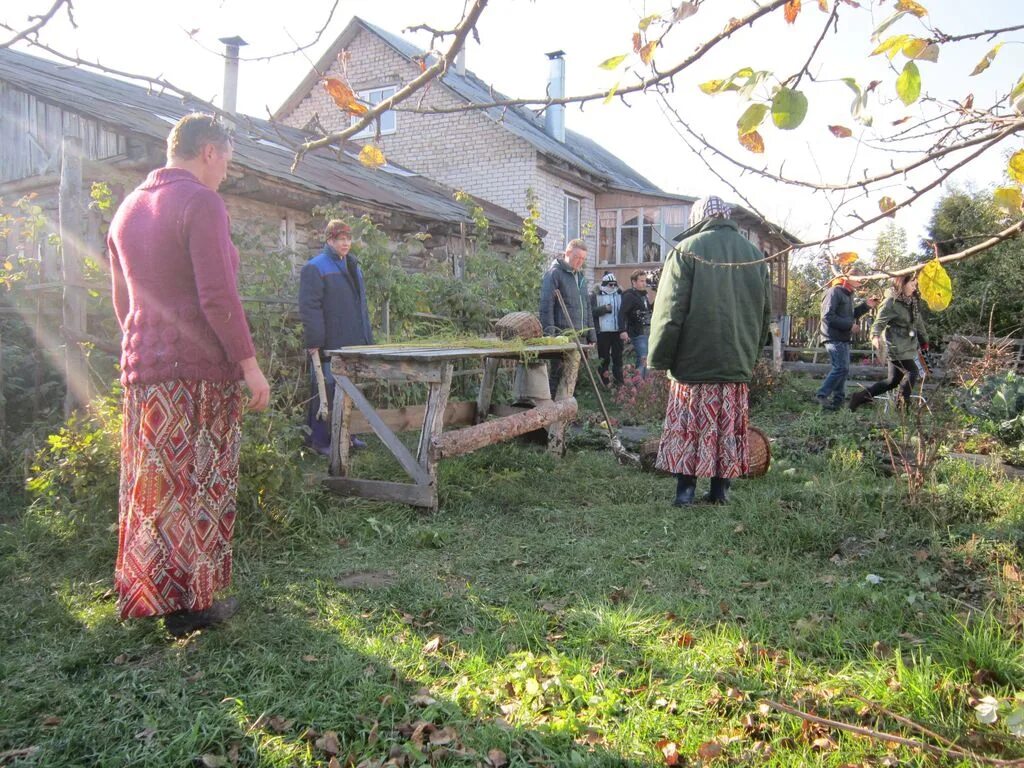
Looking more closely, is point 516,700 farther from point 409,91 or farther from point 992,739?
point 409,91

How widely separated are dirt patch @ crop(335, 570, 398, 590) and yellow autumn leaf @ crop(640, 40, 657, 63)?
8.14 ft

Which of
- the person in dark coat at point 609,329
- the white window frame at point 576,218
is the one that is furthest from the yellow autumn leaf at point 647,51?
the white window frame at point 576,218

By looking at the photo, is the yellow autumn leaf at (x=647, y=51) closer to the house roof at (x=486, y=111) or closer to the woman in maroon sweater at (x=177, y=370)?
the woman in maroon sweater at (x=177, y=370)

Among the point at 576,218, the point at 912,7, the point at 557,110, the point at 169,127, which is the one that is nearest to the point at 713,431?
the point at 912,7

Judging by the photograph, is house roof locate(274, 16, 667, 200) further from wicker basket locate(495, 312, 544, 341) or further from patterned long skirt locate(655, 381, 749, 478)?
patterned long skirt locate(655, 381, 749, 478)

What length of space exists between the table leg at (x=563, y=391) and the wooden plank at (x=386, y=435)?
73.6 inches

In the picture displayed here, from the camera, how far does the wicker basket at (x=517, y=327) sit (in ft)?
19.2

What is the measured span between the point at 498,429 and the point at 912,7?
4095 millimetres

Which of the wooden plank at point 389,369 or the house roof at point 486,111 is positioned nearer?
the wooden plank at point 389,369

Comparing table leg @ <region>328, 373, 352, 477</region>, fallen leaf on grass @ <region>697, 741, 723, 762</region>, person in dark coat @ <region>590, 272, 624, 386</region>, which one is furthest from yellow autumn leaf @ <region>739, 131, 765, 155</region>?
person in dark coat @ <region>590, 272, 624, 386</region>

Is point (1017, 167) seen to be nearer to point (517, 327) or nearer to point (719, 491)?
point (719, 491)

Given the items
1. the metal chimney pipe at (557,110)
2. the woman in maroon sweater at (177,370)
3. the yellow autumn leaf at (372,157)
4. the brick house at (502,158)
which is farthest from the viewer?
the metal chimney pipe at (557,110)

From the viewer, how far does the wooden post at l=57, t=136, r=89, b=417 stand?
4.54m

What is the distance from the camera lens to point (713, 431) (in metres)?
4.46
